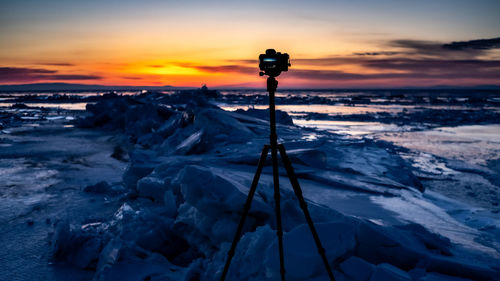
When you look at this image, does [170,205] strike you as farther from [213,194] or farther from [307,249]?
[307,249]

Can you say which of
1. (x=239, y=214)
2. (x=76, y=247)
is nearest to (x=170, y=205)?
(x=76, y=247)

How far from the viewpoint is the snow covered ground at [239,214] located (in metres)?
2.54

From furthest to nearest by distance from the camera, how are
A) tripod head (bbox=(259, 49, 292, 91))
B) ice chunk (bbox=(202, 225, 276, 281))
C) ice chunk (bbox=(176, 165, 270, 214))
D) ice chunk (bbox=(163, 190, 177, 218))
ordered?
ice chunk (bbox=(163, 190, 177, 218)) < ice chunk (bbox=(176, 165, 270, 214)) < ice chunk (bbox=(202, 225, 276, 281)) < tripod head (bbox=(259, 49, 292, 91))

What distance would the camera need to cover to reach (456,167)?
762 cm

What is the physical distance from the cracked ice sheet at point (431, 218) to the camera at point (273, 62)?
8.61 ft

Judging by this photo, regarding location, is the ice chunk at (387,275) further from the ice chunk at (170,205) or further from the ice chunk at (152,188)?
the ice chunk at (152,188)

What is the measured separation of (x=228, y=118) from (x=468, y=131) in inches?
415

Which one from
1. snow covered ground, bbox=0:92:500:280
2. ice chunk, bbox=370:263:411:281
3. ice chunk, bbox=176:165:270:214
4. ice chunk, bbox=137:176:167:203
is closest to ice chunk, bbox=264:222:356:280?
snow covered ground, bbox=0:92:500:280

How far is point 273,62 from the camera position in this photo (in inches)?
84.6

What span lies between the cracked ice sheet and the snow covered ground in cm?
2

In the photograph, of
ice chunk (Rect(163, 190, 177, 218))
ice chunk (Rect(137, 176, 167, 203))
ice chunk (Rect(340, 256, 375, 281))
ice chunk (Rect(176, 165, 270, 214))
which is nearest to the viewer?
ice chunk (Rect(340, 256, 375, 281))

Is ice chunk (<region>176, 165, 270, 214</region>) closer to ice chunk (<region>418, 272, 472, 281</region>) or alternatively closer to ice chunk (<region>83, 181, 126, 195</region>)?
ice chunk (<region>418, 272, 472, 281</region>)

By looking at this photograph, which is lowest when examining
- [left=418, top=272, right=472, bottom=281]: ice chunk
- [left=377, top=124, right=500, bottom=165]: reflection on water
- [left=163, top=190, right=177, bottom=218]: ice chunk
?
[left=163, top=190, right=177, bottom=218]: ice chunk

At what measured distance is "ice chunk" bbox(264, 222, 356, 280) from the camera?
2309 mm
